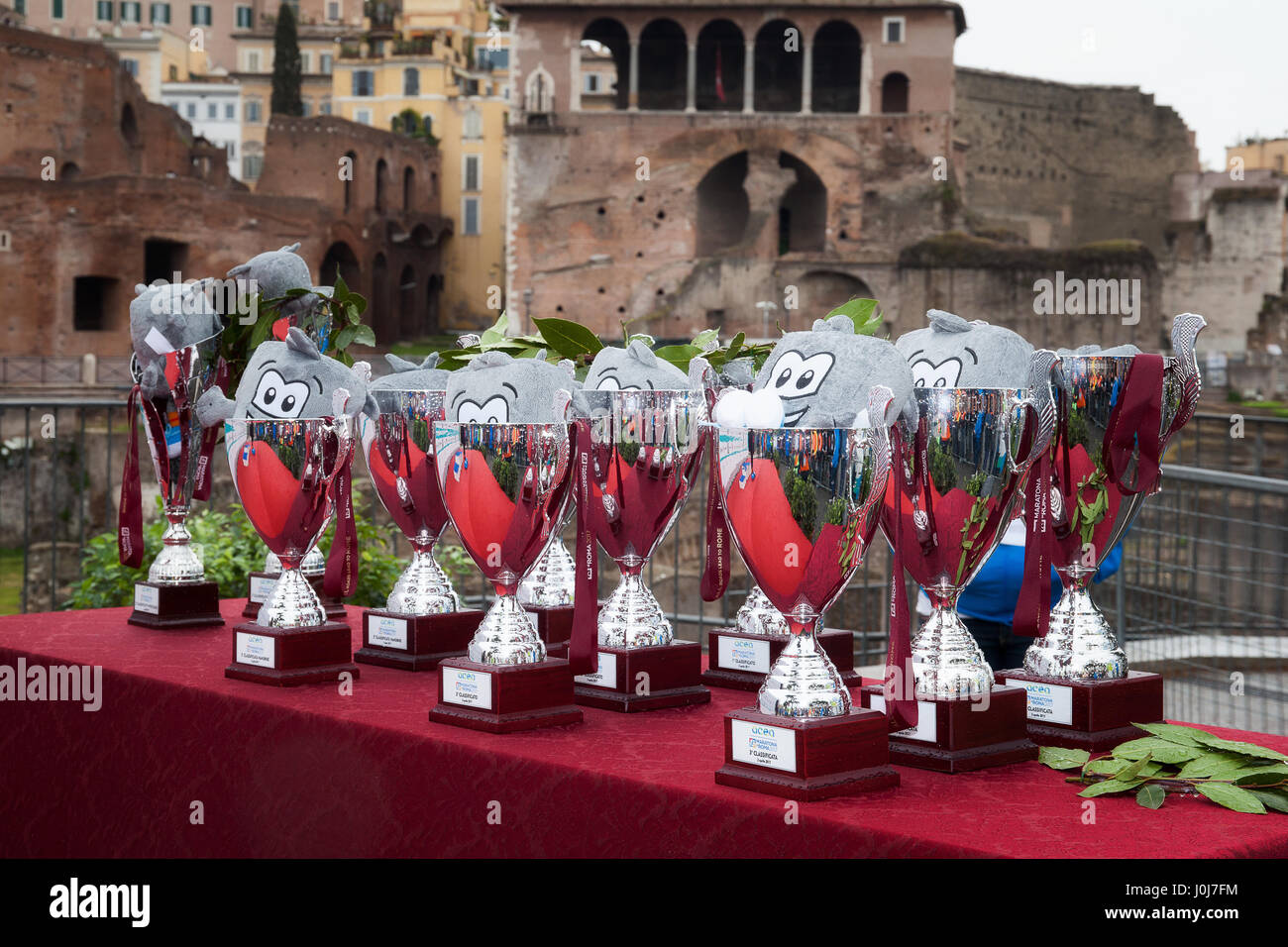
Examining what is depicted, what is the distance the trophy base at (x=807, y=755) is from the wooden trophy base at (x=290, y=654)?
102cm

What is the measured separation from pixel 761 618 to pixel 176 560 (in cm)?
159

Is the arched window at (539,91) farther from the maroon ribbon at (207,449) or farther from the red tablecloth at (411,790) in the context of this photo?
the red tablecloth at (411,790)

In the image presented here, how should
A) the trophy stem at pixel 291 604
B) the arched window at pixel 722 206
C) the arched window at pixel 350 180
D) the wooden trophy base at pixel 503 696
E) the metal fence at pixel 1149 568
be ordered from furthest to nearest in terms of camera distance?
1. the arched window at pixel 350 180
2. the arched window at pixel 722 206
3. the metal fence at pixel 1149 568
4. the trophy stem at pixel 291 604
5. the wooden trophy base at pixel 503 696

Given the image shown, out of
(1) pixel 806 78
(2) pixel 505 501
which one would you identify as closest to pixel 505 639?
(2) pixel 505 501

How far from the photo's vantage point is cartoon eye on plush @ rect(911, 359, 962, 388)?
2277 millimetres

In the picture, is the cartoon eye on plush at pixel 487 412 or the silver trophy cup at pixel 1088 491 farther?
the cartoon eye on plush at pixel 487 412

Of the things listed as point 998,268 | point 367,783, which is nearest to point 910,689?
point 367,783

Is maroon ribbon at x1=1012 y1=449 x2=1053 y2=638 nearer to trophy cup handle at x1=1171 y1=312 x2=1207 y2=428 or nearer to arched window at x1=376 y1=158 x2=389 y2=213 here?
trophy cup handle at x1=1171 y1=312 x2=1207 y2=428

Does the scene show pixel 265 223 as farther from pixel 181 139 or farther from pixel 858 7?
pixel 858 7

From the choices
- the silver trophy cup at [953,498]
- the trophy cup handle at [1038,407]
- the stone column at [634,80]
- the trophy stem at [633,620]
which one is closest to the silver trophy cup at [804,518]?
the silver trophy cup at [953,498]

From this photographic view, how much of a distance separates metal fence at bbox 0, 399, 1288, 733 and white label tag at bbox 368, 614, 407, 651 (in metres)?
0.83

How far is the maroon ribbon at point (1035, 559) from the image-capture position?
2273 mm
